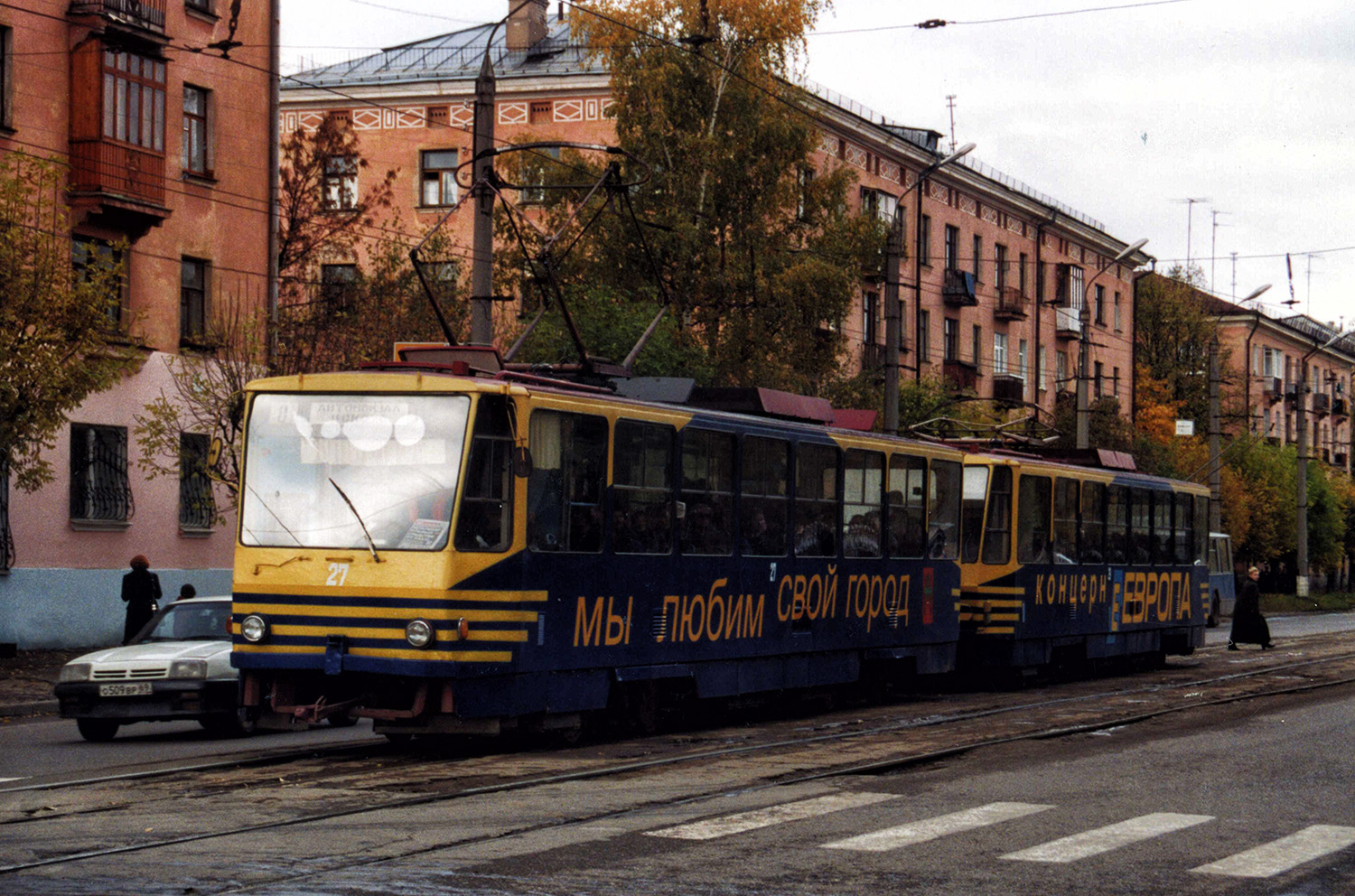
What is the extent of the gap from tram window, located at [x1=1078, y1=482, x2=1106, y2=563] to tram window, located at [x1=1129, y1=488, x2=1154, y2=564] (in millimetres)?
1150

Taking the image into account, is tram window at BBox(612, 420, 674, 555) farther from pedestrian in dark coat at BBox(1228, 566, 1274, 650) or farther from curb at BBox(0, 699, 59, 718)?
pedestrian in dark coat at BBox(1228, 566, 1274, 650)

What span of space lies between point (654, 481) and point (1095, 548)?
11620mm

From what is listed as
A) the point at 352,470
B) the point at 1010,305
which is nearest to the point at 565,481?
the point at 352,470

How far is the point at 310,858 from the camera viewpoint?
9000 millimetres

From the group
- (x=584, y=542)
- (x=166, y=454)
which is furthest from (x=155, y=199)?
(x=584, y=542)

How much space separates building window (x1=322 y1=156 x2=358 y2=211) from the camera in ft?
123

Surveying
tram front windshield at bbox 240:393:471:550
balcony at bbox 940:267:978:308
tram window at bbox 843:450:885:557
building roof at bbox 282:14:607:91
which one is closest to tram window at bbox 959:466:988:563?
tram window at bbox 843:450:885:557

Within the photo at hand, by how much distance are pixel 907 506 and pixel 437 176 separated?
27.0 metres

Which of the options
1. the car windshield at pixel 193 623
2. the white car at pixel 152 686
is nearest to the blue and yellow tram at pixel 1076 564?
the car windshield at pixel 193 623

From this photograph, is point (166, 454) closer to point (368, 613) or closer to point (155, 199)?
point (155, 199)

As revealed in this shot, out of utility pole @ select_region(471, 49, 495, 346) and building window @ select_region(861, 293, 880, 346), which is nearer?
utility pole @ select_region(471, 49, 495, 346)

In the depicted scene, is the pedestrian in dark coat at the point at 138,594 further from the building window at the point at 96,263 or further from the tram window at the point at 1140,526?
the tram window at the point at 1140,526

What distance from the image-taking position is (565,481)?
1421 centimetres

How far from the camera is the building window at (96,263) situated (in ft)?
71.9
